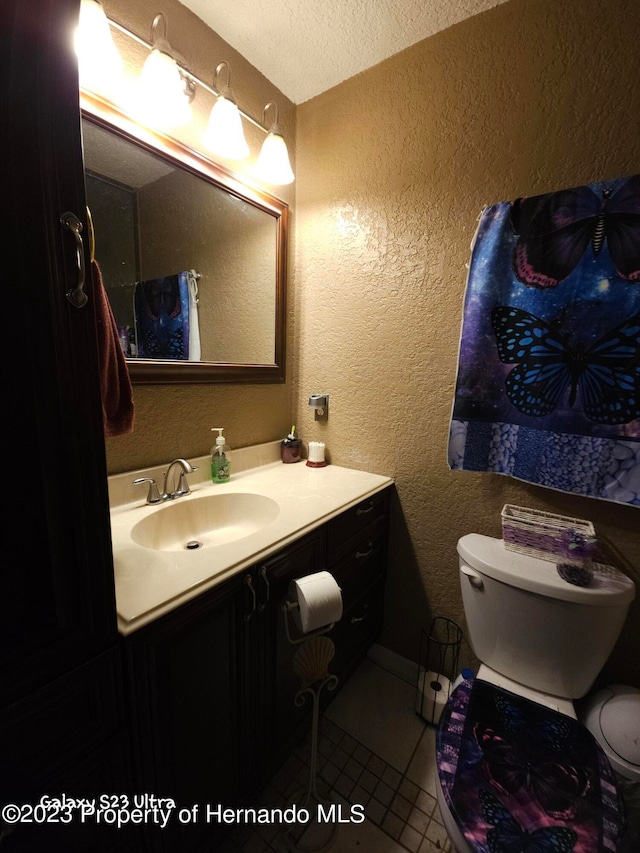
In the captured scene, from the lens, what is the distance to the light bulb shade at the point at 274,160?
4.17 ft

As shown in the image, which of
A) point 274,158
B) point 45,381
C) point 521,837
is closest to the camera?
point 45,381

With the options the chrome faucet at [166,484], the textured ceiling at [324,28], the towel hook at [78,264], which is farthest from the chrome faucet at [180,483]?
the textured ceiling at [324,28]

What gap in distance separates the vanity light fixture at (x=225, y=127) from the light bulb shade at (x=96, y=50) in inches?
11.2

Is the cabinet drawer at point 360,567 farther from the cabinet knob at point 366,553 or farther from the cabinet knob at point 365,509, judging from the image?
the cabinet knob at point 365,509

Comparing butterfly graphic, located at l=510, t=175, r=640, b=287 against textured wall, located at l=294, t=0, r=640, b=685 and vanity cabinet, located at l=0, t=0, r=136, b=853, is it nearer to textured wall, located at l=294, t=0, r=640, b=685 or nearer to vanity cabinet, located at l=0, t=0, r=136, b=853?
textured wall, located at l=294, t=0, r=640, b=685

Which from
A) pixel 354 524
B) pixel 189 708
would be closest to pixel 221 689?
pixel 189 708

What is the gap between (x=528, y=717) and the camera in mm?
877

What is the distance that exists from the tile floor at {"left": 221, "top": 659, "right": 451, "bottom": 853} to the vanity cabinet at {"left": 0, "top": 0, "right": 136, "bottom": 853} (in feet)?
2.18

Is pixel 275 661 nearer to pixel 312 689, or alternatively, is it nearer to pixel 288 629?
pixel 288 629

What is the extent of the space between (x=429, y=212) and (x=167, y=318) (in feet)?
3.28

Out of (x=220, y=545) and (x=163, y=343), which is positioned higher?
(x=163, y=343)

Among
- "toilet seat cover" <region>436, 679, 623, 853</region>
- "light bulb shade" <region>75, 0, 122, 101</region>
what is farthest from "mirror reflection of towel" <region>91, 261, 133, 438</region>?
"toilet seat cover" <region>436, 679, 623, 853</region>

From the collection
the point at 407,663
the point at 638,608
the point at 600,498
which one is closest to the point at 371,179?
the point at 600,498

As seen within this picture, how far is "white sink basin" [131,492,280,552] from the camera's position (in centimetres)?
104
